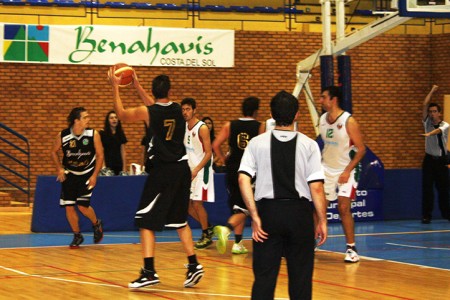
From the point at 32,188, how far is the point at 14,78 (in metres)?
2.32

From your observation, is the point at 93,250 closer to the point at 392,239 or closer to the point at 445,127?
the point at 392,239

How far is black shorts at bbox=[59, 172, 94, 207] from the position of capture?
12883 mm

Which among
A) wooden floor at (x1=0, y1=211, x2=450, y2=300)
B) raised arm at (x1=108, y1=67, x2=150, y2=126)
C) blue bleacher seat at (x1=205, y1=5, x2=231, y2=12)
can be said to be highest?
blue bleacher seat at (x1=205, y1=5, x2=231, y2=12)

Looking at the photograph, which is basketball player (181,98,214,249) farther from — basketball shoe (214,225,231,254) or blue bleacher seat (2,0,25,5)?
blue bleacher seat (2,0,25,5)

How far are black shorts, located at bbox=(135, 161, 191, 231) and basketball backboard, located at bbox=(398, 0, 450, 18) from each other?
6.22m

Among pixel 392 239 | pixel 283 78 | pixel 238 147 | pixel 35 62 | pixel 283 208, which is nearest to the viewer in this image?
pixel 283 208

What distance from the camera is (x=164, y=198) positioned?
9266mm

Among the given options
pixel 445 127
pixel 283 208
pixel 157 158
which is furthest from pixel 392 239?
pixel 283 208

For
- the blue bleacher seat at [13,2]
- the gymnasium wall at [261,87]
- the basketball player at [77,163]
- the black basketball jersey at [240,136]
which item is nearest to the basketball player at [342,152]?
the black basketball jersey at [240,136]

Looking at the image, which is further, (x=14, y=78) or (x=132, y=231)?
(x=14, y=78)

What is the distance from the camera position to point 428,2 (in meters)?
14.6

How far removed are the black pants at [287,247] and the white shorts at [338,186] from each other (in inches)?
196

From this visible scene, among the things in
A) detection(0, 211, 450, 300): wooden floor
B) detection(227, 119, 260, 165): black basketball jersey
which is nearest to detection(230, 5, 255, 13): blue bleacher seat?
detection(0, 211, 450, 300): wooden floor

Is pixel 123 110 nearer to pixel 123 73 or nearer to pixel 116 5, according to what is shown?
pixel 123 73
